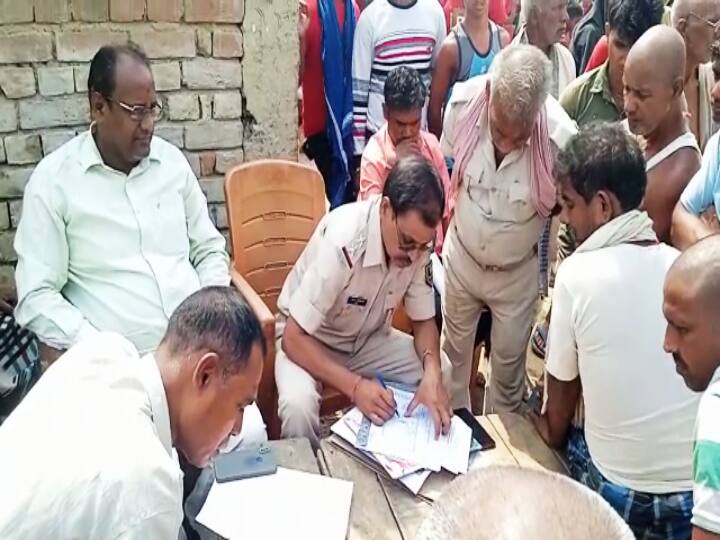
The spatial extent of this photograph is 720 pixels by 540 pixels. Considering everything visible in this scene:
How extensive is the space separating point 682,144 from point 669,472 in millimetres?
1221

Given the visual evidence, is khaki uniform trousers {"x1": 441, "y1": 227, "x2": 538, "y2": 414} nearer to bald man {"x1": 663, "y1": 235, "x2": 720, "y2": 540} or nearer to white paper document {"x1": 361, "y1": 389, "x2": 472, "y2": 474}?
white paper document {"x1": 361, "y1": 389, "x2": 472, "y2": 474}

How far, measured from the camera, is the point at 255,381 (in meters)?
1.68

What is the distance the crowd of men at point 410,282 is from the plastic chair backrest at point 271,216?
0.56 feet

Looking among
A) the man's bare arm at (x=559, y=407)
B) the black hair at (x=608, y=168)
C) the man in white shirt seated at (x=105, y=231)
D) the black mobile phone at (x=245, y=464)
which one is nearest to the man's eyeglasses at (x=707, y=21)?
the black hair at (x=608, y=168)

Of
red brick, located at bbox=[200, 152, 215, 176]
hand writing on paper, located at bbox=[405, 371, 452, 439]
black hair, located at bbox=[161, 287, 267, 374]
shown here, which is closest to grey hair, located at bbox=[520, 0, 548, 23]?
red brick, located at bbox=[200, 152, 215, 176]

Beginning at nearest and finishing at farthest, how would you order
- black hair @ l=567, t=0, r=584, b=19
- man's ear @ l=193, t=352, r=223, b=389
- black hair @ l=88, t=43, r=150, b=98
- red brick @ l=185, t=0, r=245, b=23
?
man's ear @ l=193, t=352, r=223, b=389, black hair @ l=88, t=43, r=150, b=98, red brick @ l=185, t=0, r=245, b=23, black hair @ l=567, t=0, r=584, b=19

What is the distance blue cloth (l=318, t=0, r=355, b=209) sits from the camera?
169 inches

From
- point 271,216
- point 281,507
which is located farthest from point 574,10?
point 281,507

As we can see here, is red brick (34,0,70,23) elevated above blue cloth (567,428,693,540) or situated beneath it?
elevated above

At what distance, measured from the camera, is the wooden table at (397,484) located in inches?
76.2

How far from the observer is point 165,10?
10.5 ft

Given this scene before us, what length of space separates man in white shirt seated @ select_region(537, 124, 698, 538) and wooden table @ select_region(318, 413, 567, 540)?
143 millimetres

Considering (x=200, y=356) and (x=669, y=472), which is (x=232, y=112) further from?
(x=669, y=472)

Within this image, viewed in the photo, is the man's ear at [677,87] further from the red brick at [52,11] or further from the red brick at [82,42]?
the red brick at [52,11]
